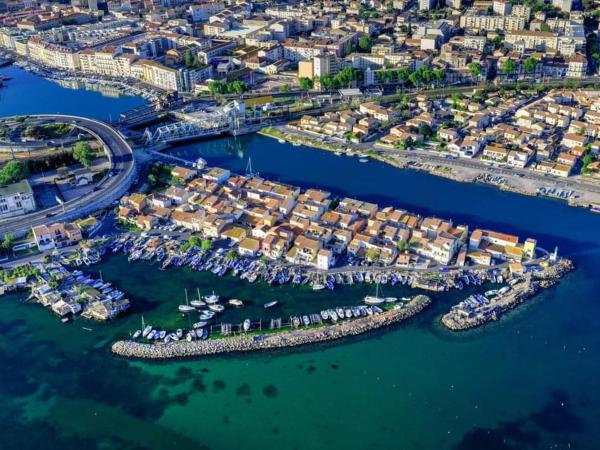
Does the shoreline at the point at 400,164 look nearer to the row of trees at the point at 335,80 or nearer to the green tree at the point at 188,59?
the row of trees at the point at 335,80

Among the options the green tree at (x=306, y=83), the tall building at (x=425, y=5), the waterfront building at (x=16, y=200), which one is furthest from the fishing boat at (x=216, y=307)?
the tall building at (x=425, y=5)

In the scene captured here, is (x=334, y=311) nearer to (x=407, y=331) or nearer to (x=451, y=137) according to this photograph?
(x=407, y=331)

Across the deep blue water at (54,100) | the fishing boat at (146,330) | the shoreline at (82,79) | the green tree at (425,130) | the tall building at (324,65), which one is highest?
the tall building at (324,65)

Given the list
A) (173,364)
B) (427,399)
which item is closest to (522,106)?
(427,399)

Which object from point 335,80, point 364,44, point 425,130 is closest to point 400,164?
point 425,130

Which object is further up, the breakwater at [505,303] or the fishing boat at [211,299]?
the fishing boat at [211,299]

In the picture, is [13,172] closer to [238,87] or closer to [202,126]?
[202,126]

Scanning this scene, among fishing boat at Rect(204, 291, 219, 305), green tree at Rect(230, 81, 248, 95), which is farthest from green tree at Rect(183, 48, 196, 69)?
fishing boat at Rect(204, 291, 219, 305)
